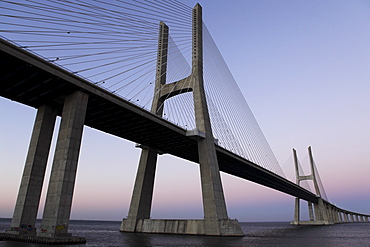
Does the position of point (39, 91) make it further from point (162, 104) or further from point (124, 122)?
point (162, 104)

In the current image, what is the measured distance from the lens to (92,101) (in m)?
29.2

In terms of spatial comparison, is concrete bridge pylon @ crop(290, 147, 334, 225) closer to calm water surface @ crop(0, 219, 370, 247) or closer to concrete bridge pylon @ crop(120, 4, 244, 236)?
calm water surface @ crop(0, 219, 370, 247)

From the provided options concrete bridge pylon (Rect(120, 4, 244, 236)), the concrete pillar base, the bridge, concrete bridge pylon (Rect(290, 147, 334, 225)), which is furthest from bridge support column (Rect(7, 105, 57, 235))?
concrete bridge pylon (Rect(290, 147, 334, 225))

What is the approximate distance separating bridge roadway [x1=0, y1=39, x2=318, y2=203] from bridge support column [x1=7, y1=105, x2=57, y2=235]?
175 centimetres

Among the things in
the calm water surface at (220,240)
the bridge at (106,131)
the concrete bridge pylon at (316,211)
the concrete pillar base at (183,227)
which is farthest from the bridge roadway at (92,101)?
the concrete bridge pylon at (316,211)

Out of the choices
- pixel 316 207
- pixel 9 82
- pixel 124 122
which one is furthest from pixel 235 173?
pixel 316 207

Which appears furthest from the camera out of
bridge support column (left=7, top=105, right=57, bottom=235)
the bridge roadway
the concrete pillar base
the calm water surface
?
the concrete pillar base

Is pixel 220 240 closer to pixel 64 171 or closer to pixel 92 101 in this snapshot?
pixel 64 171

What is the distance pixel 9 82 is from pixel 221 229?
1013 inches

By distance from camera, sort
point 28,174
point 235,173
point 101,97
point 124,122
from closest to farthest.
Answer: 1. point 28,174
2. point 101,97
3. point 124,122
4. point 235,173

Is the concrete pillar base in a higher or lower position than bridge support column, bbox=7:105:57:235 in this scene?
lower

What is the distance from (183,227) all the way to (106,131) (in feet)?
49.3

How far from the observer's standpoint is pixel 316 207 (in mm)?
109125

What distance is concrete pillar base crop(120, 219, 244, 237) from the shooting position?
1409 inches
